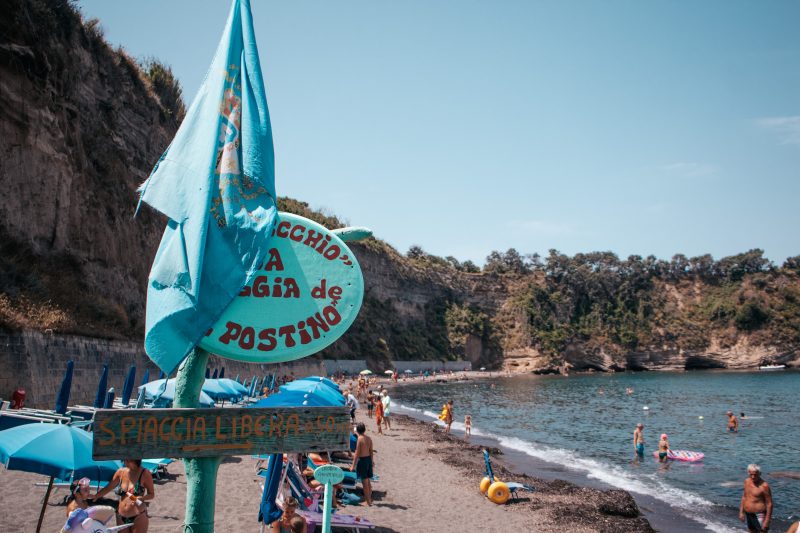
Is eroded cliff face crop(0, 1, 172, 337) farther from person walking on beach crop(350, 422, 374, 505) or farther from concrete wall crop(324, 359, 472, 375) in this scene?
concrete wall crop(324, 359, 472, 375)

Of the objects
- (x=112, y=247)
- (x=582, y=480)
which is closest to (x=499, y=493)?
(x=582, y=480)

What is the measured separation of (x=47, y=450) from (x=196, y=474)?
3677 mm

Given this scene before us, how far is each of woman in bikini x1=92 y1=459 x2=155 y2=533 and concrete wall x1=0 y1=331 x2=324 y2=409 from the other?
36.8 feet

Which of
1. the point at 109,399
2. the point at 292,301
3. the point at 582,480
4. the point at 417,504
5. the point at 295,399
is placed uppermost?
the point at 292,301

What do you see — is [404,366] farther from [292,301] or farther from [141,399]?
[292,301]

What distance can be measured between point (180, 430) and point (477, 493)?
11523 mm

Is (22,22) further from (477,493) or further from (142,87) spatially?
(477,493)

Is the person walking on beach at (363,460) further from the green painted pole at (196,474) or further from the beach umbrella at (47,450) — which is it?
the green painted pole at (196,474)

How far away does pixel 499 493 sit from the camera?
13.1 m

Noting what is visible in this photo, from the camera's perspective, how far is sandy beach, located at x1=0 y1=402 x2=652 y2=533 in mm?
9195

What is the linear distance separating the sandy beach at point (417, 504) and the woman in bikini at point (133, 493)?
1.50 m

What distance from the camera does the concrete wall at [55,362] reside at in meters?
16.7

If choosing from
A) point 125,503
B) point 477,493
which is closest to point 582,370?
point 477,493

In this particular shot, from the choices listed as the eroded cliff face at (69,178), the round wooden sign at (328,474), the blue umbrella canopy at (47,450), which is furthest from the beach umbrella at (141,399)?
the round wooden sign at (328,474)
